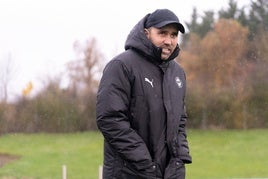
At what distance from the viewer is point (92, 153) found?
23.2 metres

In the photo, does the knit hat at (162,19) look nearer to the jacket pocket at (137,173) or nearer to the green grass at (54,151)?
the jacket pocket at (137,173)

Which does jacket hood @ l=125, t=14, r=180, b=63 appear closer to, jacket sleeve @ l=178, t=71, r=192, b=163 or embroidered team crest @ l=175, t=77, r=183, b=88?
embroidered team crest @ l=175, t=77, r=183, b=88

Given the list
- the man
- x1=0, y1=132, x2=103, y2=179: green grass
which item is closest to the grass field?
x1=0, y1=132, x2=103, y2=179: green grass

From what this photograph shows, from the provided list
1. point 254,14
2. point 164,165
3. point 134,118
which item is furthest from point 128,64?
point 254,14

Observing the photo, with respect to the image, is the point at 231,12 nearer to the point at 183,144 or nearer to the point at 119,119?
the point at 183,144

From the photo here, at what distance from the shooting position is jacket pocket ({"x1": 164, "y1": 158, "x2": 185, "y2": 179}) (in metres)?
1.86

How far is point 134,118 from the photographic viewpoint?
71.4 inches

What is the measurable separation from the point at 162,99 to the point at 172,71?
0.50 ft

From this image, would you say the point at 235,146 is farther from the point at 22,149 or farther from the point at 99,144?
the point at 22,149

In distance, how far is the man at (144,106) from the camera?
1.78 meters

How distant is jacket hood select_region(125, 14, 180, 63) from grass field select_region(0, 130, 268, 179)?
49.7 feet

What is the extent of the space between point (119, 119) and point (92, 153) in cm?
2166

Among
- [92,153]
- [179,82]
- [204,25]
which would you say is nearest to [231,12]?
[204,25]

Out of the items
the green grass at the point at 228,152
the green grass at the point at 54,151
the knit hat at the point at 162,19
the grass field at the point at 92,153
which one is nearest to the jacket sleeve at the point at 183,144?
the knit hat at the point at 162,19
